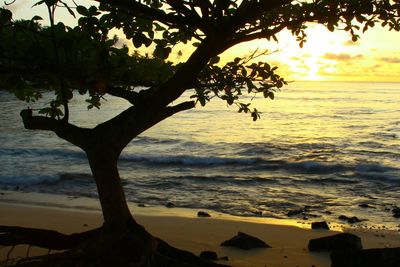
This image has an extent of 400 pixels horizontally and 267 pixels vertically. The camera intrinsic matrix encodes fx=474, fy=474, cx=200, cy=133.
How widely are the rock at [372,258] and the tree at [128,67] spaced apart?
1.69 metres

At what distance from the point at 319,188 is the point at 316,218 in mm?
4168

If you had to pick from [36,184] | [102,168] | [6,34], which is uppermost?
[6,34]

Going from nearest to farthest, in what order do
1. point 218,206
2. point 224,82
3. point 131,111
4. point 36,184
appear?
point 131,111 < point 224,82 < point 218,206 < point 36,184

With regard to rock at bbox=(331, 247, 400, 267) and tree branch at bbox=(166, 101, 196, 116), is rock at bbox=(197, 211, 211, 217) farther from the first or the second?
tree branch at bbox=(166, 101, 196, 116)

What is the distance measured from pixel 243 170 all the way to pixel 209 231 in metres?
9.63

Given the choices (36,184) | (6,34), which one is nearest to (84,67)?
(6,34)

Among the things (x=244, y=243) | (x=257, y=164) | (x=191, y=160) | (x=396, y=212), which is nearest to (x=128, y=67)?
(x=244, y=243)

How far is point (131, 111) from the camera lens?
14.9 ft

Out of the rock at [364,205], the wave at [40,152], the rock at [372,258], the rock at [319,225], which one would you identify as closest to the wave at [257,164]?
the wave at [40,152]

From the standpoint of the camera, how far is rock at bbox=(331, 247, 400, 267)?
16.7ft

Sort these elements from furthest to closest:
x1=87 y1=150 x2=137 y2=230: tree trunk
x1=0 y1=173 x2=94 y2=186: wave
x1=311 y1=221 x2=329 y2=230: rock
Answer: x1=0 y1=173 x2=94 y2=186: wave → x1=311 y1=221 x2=329 y2=230: rock → x1=87 y1=150 x2=137 y2=230: tree trunk

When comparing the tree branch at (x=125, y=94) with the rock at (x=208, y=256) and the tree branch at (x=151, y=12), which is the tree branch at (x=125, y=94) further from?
the rock at (x=208, y=256)

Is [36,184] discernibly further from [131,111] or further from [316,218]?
[131,111]

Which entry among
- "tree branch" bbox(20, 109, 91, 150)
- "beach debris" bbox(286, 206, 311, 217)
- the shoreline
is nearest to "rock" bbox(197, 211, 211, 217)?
the shoreline
